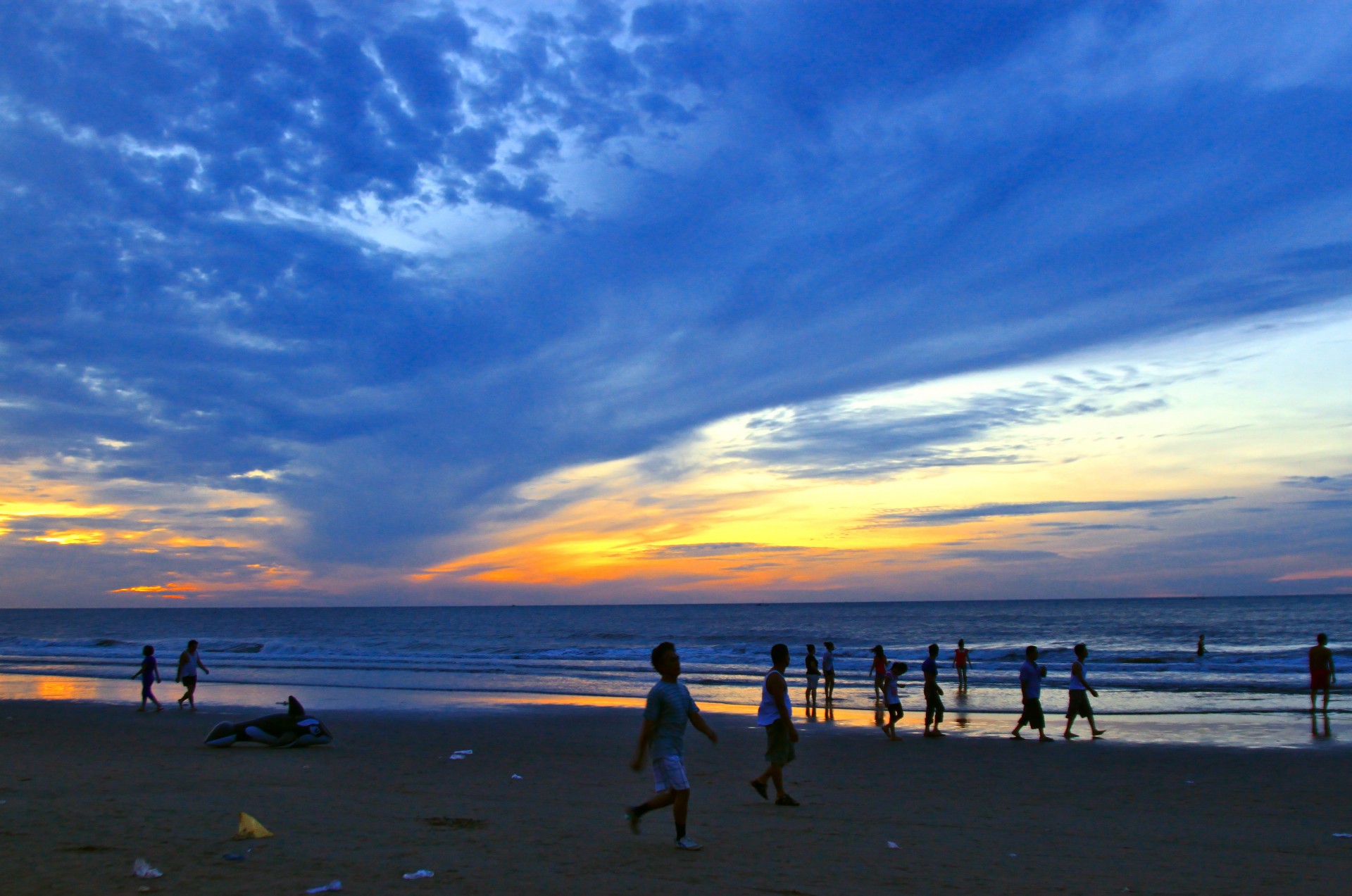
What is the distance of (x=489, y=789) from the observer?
35.8 ft

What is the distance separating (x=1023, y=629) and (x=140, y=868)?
81257mm

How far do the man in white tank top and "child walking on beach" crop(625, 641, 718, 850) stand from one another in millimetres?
1730

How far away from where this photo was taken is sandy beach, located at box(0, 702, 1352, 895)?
6781mm


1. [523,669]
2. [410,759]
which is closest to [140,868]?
[410,759]

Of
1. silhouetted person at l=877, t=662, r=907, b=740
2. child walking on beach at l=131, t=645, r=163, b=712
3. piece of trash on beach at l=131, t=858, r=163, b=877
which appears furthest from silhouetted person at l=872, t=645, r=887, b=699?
child walking on beach at l=131, t=645, r=163, b=712

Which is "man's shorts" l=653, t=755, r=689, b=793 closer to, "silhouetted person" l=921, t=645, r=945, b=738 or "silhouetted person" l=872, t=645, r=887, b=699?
"silhouetted person" l=921, t=645, r=945, b=738

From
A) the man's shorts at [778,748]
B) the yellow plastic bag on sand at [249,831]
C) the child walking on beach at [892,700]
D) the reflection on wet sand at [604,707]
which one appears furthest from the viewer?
the reflection on wet sand at [604,707]

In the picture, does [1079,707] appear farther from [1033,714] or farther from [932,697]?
[932,697]

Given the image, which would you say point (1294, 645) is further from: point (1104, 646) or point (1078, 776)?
point (1078, 776)

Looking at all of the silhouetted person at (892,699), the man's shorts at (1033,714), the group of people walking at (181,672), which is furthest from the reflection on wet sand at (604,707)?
the group of people walking at (181,672)

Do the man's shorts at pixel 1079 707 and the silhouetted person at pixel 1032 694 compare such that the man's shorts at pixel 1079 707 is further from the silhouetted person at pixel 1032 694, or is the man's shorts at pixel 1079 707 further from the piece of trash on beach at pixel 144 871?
the piece of trash on beach at pixel 144 871

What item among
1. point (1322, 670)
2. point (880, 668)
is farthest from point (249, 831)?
point (1322, 670)

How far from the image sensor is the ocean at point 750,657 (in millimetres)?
26719

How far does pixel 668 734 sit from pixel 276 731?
32.3ft
